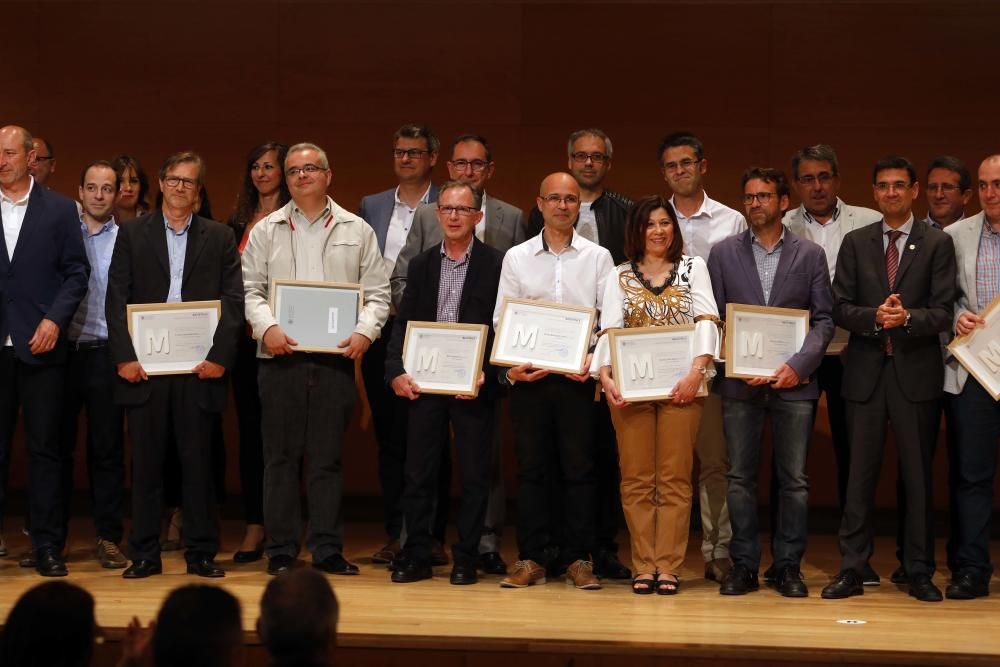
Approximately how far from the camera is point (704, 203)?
5434 millimetres

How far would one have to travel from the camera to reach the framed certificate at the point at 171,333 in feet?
16.8

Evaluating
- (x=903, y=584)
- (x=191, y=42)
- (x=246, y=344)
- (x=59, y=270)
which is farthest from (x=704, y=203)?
(x=191, y=42)

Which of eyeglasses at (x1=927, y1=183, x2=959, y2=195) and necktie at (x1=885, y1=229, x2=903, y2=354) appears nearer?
necktie at (x1=885, y1=229, x2=903, y2=354)

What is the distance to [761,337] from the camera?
491 cm

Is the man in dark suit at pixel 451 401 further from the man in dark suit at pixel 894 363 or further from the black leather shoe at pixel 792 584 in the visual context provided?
the man in dark suit at pixel 894 363

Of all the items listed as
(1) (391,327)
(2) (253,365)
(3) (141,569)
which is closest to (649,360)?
(1) (391,327)

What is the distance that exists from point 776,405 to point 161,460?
2.55 m

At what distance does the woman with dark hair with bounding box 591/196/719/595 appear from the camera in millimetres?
4918

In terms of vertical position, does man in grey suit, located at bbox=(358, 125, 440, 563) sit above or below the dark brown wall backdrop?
below

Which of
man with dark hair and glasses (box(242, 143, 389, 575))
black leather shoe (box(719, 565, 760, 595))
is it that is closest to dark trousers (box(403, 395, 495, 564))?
man with dark hair and glasses (box(242, 143, 389, 575))

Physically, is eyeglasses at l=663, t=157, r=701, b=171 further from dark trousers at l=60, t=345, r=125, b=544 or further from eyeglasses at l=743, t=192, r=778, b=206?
dark trousers at l=60, t=345, r=125, b=544

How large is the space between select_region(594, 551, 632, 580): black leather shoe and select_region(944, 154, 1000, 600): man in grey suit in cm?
128

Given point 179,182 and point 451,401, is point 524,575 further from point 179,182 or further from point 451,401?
point 179,182

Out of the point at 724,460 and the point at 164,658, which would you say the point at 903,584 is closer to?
the point at 724,460
